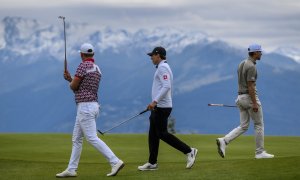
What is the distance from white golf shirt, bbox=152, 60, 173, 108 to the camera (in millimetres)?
17531

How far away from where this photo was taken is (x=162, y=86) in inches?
692

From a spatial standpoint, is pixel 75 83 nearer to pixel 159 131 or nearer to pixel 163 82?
pixel 163 82

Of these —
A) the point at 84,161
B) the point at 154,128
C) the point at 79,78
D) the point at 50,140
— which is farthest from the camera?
the point at 50,140

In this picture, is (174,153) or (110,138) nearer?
(174,153)

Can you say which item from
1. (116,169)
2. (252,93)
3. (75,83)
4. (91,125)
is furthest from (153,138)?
(252,93)

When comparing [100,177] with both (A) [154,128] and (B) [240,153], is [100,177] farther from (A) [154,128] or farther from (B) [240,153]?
(B) [240,153]

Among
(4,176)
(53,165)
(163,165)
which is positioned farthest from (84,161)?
(4,176)

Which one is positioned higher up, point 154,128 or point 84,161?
point 154,128

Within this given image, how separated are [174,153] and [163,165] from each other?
505 centimetres

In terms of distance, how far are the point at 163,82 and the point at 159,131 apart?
3.34ft

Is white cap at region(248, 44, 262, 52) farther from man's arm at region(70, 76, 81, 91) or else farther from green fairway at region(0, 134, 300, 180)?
man's arm at region(70, 76, 81, 91)

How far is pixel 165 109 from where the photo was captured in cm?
1775

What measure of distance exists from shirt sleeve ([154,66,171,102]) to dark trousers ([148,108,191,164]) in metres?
0.34

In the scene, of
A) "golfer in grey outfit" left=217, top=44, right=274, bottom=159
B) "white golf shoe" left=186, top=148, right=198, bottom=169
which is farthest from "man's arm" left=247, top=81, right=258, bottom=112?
"white golf shoe" left=186, top=148, right=198, bottom=169
